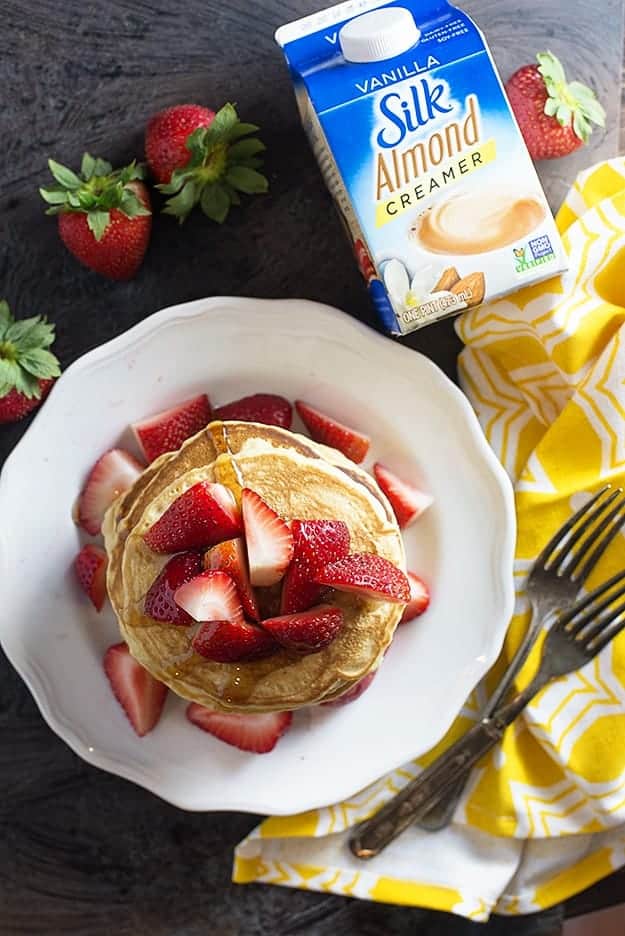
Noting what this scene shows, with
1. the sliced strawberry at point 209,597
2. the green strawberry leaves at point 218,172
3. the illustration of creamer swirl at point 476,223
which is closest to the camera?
the sliced strawberry at point 209,597

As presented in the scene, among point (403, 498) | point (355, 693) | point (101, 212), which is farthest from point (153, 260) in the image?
point (355, 693)

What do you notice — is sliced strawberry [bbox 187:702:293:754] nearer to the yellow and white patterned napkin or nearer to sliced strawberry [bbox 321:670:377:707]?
sliced strawberry [bbox 321:670:377:707]

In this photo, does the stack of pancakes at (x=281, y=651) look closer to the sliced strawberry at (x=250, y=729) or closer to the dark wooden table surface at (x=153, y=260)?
the sliced strawberry at (x=250, y=729)

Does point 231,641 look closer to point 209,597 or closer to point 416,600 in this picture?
point 209,597

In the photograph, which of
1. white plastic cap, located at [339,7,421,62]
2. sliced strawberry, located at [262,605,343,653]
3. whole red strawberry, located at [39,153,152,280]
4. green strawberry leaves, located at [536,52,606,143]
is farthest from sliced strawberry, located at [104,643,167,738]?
green strawberry leaves, located at [536,52,606,143]

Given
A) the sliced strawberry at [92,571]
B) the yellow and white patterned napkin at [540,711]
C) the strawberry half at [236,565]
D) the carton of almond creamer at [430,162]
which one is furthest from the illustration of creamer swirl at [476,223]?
the sliced strawberry at [92,571]
